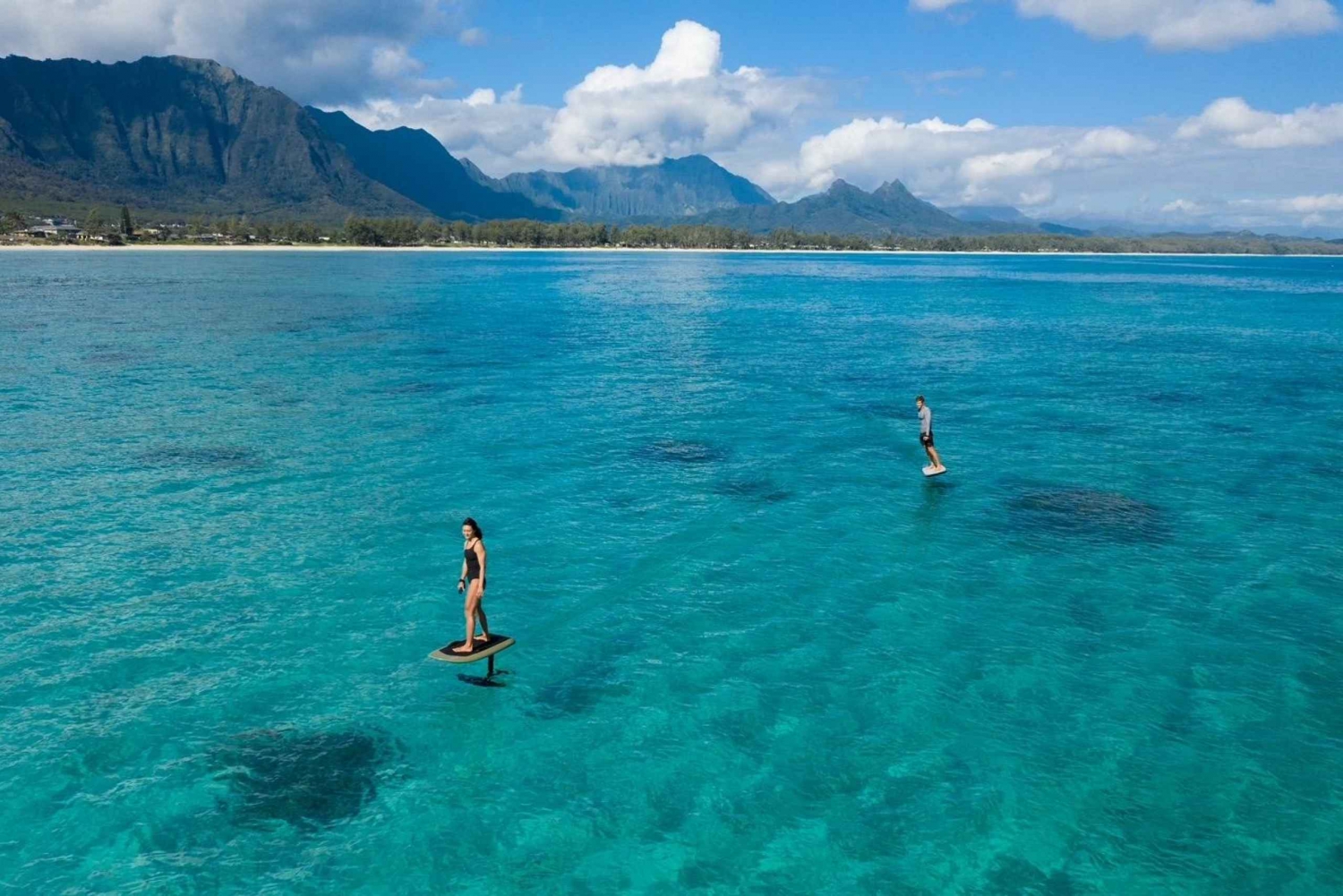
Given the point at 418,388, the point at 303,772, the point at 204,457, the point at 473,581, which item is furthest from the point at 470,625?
the point at 418,388

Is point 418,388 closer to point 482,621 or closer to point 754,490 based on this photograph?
point 754,490

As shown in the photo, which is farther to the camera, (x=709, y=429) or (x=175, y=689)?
(x=709, y=429)

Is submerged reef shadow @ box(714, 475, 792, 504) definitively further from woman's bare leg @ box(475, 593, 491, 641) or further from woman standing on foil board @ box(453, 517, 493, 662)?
woman standing on foil board @ box(453, 517, 493, 662)

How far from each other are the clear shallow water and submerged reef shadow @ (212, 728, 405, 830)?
3.3 inches

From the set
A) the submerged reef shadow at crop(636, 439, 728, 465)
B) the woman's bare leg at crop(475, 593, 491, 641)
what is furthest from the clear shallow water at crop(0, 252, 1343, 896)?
the woman's bare leg at crop(475, 593, 491, 641)

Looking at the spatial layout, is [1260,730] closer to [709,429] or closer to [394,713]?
[394,713]

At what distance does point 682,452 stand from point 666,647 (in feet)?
67.9

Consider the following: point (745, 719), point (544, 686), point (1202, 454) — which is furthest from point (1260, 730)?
point (1202, 454)

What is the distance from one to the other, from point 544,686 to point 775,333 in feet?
266

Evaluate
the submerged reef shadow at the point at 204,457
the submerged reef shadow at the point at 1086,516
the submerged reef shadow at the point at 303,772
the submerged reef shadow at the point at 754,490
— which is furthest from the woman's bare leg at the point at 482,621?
the submerged reef shadow at the point at 204,457

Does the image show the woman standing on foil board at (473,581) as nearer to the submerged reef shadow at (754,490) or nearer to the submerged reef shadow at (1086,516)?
the submerged reef shadow at (754,490)

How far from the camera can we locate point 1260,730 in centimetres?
1917

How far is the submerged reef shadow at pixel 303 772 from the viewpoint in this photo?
16.0 m

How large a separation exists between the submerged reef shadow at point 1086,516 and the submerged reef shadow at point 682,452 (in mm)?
14546
